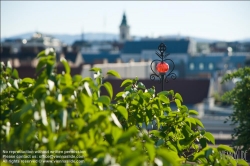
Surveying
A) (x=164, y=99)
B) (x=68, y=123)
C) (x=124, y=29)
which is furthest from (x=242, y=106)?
(x=124, y=29)

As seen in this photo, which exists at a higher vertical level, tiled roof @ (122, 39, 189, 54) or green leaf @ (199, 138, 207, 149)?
green leaf @ (199, 138, 207, 149)

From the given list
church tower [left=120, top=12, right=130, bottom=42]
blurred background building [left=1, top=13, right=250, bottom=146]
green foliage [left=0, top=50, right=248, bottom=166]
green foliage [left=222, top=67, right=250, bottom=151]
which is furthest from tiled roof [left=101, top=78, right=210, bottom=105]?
church tower [left=120, top=12, right=130, bottom=42]

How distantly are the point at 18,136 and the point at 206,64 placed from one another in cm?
10528

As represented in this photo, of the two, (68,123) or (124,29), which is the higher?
(68,123)

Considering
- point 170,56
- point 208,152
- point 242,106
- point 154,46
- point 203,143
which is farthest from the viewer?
point 154,46

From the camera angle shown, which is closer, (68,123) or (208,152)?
(68,123)

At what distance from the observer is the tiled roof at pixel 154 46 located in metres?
107

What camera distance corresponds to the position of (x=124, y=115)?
3934mm

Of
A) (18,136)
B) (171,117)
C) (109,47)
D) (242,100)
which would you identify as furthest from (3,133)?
(109,47)

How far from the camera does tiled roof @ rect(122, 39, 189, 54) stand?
10706 cm

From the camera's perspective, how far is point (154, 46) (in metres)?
109

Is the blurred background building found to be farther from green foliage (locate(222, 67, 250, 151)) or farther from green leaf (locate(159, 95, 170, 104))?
green leaf (locate(159, 95, 170, 104))

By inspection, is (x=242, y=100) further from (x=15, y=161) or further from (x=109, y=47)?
(x=109, y=47)

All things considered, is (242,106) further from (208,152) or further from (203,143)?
(208,152)
